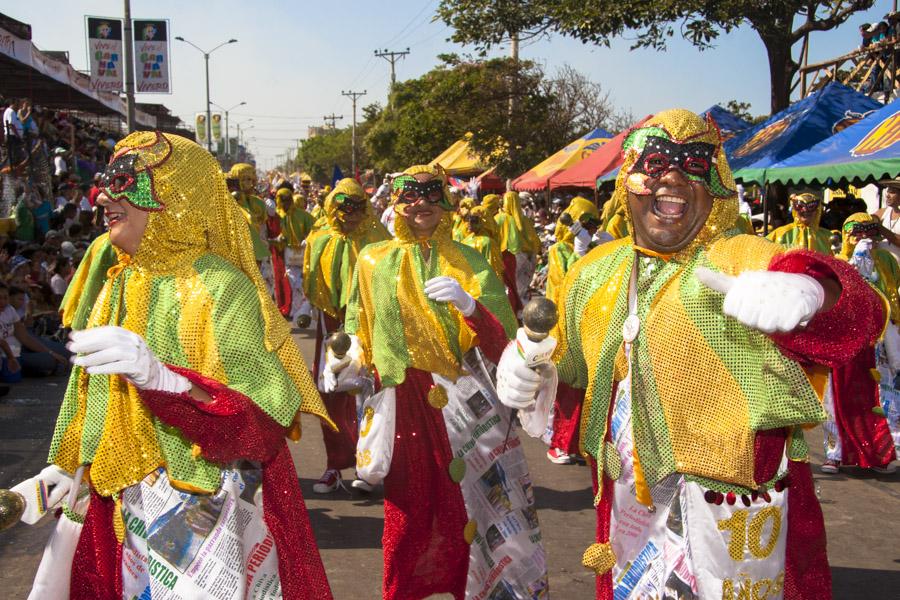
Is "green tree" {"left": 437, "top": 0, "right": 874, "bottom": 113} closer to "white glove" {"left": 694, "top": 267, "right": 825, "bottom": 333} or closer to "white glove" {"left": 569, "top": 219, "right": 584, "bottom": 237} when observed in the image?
"white glove" {"left": 569, "top": 219, "right": 584, "bottom": 237}

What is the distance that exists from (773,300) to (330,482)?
454 cm

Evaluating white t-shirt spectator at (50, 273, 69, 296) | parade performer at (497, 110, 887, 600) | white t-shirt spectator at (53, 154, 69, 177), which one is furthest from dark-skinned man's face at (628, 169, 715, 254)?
white t-shirt spectator at (53, 154, 69, 177)

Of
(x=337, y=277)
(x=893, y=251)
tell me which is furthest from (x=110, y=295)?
(x=893, y=251)

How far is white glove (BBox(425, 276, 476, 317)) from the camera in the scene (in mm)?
3924

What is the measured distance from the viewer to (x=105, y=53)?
18.6 meters

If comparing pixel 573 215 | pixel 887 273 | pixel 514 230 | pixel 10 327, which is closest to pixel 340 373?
pixel 887 273

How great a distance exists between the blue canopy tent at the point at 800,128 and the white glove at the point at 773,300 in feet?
25.9

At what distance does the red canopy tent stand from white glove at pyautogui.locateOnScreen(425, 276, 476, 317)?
485 inches

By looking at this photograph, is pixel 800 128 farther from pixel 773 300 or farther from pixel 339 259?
pixel 773 300

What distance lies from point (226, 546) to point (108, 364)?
623mm

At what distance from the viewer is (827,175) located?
870 centimetres

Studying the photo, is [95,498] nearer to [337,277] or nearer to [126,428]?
[126,428]

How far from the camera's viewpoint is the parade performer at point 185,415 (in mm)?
2619

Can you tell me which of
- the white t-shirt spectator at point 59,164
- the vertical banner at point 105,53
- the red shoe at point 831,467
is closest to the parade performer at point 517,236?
the red shoe at point 831,467
